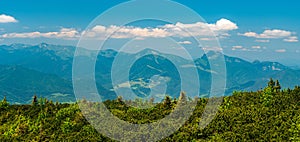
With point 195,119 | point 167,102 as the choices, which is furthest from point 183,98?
point 195,119

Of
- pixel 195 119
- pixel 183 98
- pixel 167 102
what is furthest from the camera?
pixel 167 102

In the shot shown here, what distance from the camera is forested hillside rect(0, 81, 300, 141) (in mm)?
61719

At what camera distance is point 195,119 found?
7231cm

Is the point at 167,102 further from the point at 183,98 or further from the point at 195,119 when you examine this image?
the point at 195,119

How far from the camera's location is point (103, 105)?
3546 inches

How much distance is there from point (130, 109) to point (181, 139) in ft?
77.1

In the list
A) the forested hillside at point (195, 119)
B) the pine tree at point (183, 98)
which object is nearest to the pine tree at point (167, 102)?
the forested hillside at point (195, 119)

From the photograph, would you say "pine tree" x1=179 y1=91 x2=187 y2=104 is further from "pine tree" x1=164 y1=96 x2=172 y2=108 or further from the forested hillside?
Result: "pine tree" x1=164 y1=96 x2=172 y2=108

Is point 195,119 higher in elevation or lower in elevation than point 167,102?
lower

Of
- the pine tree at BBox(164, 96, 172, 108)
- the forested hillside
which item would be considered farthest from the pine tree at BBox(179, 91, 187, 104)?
the pine tree at BBox(164, 96, 172, 108)

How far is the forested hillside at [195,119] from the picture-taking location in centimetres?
6172

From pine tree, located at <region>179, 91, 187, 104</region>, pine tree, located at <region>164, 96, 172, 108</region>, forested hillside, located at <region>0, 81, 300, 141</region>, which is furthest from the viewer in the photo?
pine tree, located at <region>164, 96, 172, 108</region>

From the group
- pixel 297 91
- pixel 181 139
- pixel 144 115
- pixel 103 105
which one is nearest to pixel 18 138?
pixel 103 105

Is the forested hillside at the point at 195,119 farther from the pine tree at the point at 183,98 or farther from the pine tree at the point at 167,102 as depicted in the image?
the pine tree at the point at 183,98
